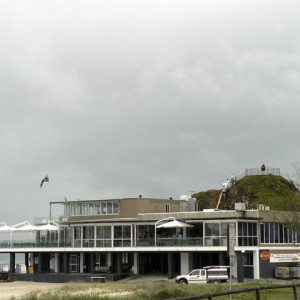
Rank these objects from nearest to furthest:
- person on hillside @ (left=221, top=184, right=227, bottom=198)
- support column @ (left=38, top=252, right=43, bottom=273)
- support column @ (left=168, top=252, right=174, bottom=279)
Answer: support column @ (left=168, top=252, right=174, bottom=279)
support column @ (left=38, top=252, right=43, bottom=273)
person on hillside @ (left=221, top=184, right=227, bottom=198)

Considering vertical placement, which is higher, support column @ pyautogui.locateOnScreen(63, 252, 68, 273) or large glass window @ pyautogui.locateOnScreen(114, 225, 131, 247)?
large glass window @ pyautogui.locateOnScreen(114, 225, 131, 247)

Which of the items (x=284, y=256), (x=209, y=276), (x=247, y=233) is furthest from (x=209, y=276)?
(x=284, y=256)

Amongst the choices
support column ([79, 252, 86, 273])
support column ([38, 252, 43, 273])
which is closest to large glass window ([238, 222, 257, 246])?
support column ([79, 252, 86, 273])

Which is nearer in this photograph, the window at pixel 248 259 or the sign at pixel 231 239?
the sign at pixel 231 239

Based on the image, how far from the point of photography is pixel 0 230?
7712 cm

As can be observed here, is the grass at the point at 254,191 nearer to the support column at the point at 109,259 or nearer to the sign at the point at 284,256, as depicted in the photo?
the sign at the point at 284,256

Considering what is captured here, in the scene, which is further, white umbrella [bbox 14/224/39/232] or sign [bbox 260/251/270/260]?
white umbrella [bbox 14/224/39/232]

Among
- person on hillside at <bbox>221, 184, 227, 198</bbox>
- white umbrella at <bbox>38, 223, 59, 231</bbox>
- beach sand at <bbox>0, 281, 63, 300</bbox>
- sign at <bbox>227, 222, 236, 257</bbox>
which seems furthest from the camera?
person on hillside at <bbox>221, 184, 227, 198</bbox>

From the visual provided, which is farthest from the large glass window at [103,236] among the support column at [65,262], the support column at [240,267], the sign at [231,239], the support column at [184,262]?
the sign at [231,239]

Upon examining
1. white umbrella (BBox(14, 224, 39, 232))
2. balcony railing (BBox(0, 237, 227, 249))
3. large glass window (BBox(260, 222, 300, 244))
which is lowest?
balcony railing (BBox(0, 237, 227, 249))

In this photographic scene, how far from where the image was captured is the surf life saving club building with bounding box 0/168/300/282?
61312 mm

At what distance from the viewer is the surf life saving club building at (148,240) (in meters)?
61.3

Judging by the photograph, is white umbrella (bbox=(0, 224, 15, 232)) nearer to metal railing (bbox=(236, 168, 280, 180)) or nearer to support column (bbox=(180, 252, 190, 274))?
support column (bbox=(180, 252, 190, 274))

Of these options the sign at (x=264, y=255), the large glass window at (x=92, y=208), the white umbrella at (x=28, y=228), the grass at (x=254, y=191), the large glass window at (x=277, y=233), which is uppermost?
the grass at (x=254, y=191)
